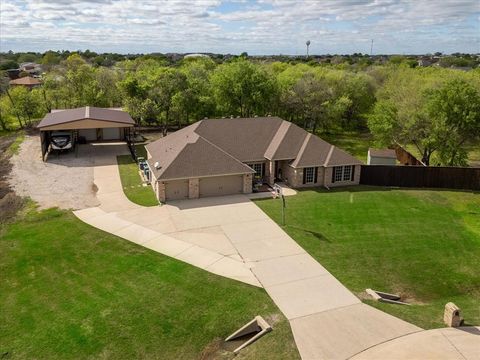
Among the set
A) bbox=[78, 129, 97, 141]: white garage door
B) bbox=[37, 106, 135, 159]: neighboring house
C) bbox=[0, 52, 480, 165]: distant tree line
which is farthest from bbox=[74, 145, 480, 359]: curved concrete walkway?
bbox=[0, 52, 480, 165]: distant tree line

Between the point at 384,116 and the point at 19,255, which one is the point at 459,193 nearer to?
the point at 384,116

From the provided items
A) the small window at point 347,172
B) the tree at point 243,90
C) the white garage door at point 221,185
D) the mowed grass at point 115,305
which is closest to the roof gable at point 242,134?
the white garage door at point 221,185

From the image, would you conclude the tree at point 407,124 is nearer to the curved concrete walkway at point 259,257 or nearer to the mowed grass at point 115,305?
the curved concrete walkway at point 259,257

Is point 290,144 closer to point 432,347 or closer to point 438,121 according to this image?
point 438,121

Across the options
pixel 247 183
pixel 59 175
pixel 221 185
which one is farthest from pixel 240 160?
pixel 59 175

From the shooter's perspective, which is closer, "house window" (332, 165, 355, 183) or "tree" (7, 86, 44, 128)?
"house window" (332, 165, 355, 183)

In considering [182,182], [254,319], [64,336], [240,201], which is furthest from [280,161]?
[64,336]

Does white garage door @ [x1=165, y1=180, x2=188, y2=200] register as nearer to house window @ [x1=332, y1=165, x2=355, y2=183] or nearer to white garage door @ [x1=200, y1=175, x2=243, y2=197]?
white garage door @ [x1=200, y1=175, x2=243, y2=197]

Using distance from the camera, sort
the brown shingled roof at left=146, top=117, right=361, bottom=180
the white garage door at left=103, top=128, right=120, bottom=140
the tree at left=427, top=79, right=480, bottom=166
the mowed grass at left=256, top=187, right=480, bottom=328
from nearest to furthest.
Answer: the mowed grass at left=256, top=187, right=480, bottom=328 < the brown shingled roof at left=146, top=117, right=361, bottom=180 < the tree at left=427, top=79, right=480, bottom=166 < the white garage door at left=103, top=128, right=120, bottom=140
